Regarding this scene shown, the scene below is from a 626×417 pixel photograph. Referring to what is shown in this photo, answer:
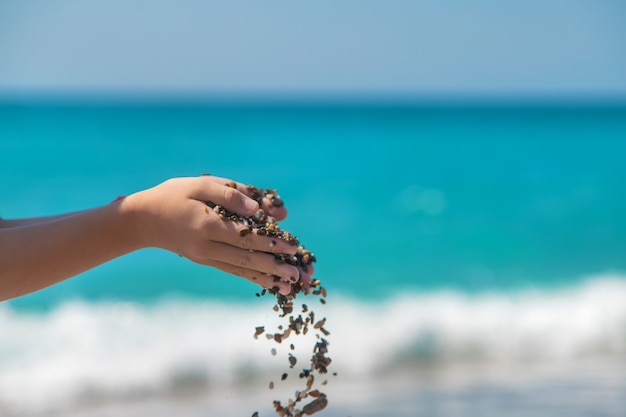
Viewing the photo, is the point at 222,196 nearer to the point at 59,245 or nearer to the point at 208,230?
the point at 208,230

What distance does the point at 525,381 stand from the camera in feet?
15.0

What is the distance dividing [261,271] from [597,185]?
10.1 metres

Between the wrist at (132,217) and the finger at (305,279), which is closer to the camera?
the wrist at (132,217)

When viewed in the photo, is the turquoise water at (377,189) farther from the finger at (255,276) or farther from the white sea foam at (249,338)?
the finger at (255,276)

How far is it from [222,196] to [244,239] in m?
0.13

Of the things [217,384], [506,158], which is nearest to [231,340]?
[217,384]

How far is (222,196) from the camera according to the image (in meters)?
1.93

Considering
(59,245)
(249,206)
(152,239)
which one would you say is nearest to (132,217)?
(152,239)

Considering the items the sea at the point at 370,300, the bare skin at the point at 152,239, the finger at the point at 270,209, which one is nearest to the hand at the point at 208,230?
the bare skin at the point at 152,239

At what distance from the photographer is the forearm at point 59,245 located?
1.95 m

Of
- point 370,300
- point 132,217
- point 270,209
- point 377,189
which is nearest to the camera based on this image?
point 132,217

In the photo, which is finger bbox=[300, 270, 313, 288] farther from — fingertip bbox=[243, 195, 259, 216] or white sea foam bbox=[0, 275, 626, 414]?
white sea foam bbox=[0, 275, 626, 414]

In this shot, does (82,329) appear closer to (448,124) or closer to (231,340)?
(231,340)

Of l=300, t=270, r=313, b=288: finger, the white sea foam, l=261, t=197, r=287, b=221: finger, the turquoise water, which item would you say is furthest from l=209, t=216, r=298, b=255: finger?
the turquoise water
